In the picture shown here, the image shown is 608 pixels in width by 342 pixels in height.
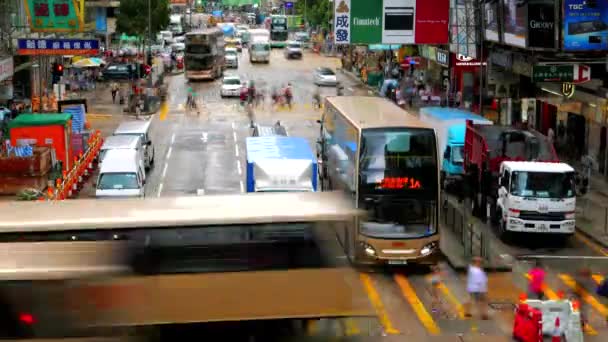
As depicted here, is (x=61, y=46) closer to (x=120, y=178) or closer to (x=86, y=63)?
(x=120, y=178)

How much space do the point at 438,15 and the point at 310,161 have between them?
1675 cm

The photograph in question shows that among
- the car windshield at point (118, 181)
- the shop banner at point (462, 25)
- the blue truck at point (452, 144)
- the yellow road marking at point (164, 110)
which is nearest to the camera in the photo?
the car windshield at point (118, 181)

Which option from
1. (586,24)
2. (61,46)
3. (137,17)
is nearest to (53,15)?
(61,46)

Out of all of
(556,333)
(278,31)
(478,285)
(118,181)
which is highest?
(278,31)

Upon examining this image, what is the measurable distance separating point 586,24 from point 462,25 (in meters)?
8.45

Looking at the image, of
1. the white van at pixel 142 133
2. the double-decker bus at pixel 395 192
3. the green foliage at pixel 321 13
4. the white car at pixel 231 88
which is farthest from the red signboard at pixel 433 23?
the green foliage at pixel 321 13

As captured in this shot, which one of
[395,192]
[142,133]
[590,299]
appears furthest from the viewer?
[142,133]

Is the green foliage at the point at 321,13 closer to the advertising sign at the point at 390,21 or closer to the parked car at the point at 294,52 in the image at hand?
the parked car at the point at 294,52

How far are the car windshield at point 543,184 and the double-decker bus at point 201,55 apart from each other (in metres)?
51.0

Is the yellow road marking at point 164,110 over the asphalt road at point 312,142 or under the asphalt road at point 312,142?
over

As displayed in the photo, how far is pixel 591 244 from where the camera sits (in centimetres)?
2884

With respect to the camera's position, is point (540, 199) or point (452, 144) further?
point (452, 144)

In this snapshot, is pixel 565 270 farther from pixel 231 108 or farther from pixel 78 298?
pixel 231 108

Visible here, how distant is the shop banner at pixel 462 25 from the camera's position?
4275 cm
